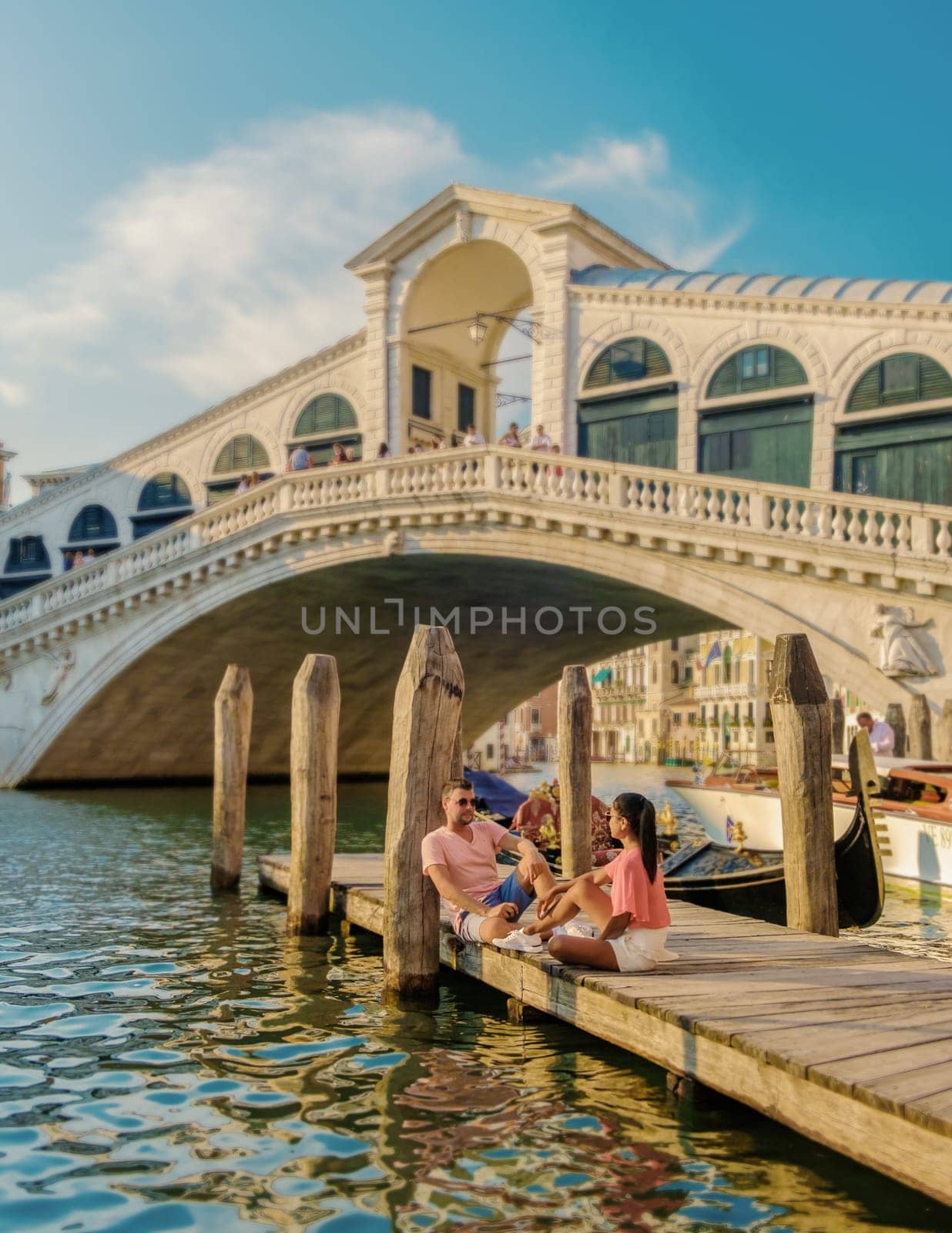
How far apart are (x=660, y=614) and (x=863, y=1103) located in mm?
Answer: 16564

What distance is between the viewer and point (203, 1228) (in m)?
3.58

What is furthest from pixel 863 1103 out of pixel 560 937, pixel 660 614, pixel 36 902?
pixel 660 614

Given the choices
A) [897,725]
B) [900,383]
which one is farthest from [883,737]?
[900,383]

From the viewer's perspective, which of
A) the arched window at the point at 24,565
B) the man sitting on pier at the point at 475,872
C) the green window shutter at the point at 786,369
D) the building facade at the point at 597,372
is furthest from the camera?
the arched window at the point at 24,565

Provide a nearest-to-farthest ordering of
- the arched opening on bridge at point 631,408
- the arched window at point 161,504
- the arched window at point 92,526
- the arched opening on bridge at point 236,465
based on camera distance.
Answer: the arched opening on bridge at point 631,408 < the arched opening on bridge at point 236,465 < the arched window at point 161,504 < the arched window at point 92,526

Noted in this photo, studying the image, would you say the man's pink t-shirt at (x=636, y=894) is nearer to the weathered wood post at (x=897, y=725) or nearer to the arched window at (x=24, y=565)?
the weathered wood post at (x=897, y=725)

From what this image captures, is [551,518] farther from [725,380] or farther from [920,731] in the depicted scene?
[920,731]

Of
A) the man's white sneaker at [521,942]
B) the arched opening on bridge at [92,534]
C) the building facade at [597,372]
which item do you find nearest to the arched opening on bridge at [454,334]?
the building facade at [597,372]

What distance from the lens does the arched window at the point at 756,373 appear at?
652 inches

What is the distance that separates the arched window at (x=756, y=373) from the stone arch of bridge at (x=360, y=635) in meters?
3.02

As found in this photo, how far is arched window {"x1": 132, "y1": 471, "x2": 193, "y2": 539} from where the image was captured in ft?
79.5

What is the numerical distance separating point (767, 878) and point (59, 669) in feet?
52.3

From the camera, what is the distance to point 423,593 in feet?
66.2

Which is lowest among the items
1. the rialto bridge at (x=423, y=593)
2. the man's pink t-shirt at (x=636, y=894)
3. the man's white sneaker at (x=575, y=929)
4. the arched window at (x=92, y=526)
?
the man's white sneaker at (x=575, y=929)
